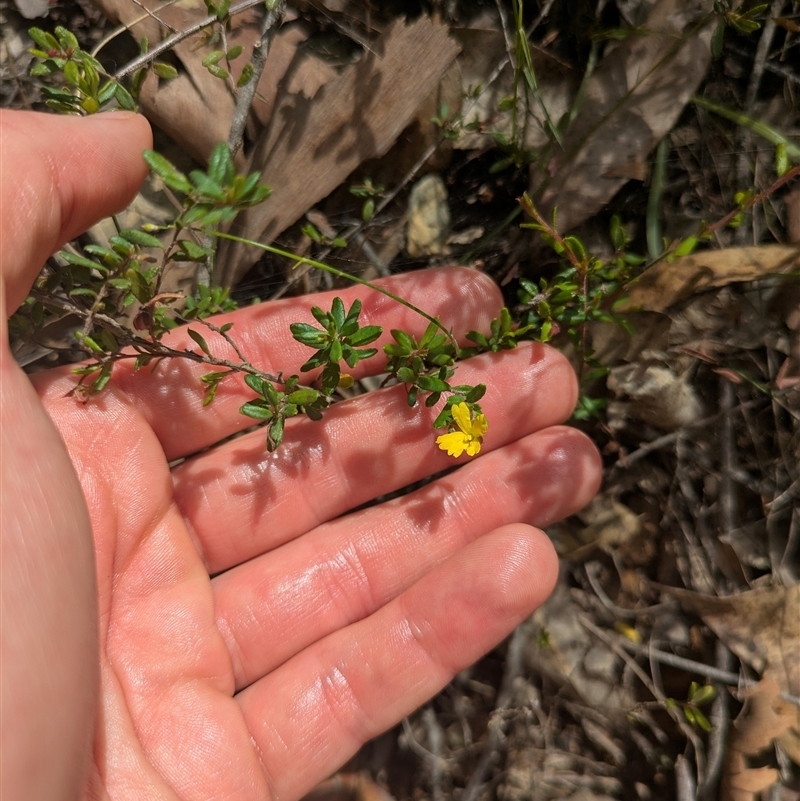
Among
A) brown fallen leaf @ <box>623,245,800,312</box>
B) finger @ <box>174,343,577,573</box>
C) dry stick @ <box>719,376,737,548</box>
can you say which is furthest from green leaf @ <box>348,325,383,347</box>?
dry stick @ <box>719,376,737,548</box>

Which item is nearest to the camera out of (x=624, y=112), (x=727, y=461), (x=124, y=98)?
(x=124, y=98)

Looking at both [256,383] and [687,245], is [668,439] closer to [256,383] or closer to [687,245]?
[687,245]

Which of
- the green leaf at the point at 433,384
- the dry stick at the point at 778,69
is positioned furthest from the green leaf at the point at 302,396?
the dry stick at the point at 778,69

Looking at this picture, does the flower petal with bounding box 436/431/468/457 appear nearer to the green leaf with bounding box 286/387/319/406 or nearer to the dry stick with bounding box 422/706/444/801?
the green leaf with bounding box 286/387/319/406

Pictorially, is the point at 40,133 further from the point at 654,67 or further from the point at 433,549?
the point at 654,67

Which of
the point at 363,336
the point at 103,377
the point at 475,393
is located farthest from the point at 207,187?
the point at 475,393

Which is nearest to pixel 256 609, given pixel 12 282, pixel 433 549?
pixel 433 549

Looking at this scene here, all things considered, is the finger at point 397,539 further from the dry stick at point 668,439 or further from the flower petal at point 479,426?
the flower petal at point 479,426
